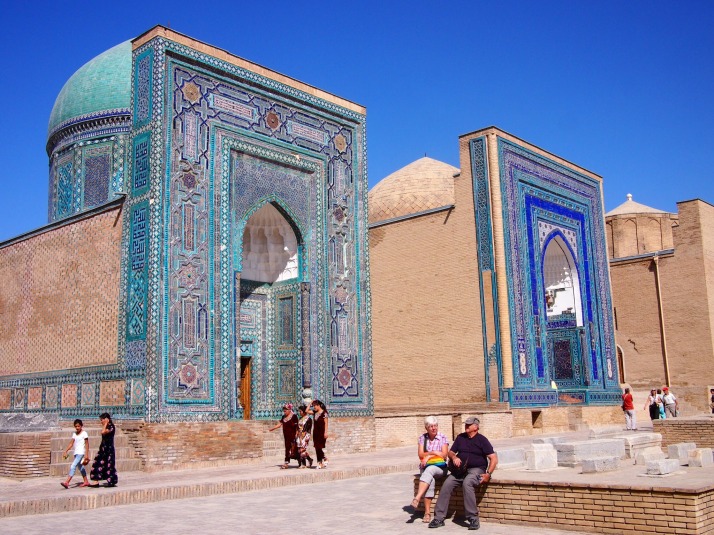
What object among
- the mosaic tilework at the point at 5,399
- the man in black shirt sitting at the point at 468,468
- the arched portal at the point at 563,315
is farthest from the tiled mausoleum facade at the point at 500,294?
the man in black shirt sitting at the point at 468,468

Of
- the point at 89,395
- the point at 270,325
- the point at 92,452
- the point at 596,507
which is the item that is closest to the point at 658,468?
the point at 596,507

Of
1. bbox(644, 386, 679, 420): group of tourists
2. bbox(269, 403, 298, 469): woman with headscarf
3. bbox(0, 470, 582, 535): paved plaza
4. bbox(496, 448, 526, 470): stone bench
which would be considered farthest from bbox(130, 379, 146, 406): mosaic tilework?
bbox(644, 386, 679, 420): group of tourists

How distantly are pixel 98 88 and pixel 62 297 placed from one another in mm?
5552

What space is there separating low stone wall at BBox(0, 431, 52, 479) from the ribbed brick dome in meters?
13.0

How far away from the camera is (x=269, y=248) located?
1453 centimetres

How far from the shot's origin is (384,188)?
22359mm

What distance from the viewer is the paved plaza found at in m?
5.50

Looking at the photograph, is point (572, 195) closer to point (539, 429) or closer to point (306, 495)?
point (539, 429)

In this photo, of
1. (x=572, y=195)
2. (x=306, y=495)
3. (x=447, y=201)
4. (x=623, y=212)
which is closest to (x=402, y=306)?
(x=447, y=201)

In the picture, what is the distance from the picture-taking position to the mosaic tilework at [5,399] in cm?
1416

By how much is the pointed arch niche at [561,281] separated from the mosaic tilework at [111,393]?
1184cm

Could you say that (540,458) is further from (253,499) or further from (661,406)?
(661,406)

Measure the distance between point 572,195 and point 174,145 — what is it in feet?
38.8

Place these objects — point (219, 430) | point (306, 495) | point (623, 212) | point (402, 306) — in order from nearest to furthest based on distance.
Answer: point (306, 495), point (219, 430), point (402, 306), point (623, 212)
